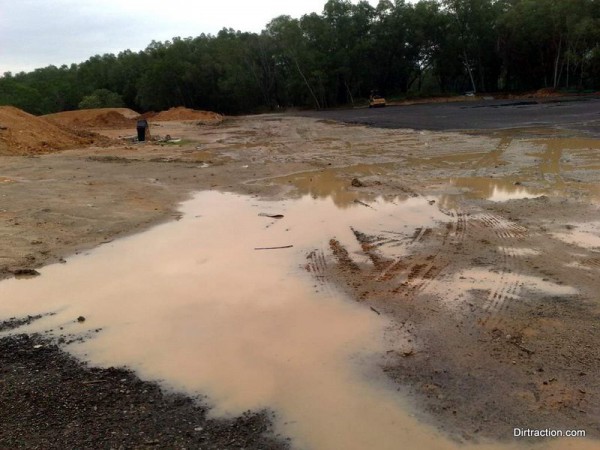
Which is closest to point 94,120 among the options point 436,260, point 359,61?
point 359,61

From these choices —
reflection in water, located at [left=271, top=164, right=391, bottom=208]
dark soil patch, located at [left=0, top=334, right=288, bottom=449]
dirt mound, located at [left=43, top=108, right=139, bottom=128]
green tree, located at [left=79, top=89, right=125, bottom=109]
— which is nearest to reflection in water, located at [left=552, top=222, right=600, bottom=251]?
reflection in water, located at [left=271, top=164, right=391, bottom=208]

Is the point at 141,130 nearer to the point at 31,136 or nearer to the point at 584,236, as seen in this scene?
the point at 31,136

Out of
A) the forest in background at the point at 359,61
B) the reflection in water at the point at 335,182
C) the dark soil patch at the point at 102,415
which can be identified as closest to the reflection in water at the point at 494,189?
the reflection in water at the point at 335,182

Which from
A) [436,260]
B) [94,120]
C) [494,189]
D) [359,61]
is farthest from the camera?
[359,61]

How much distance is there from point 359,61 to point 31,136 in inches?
1839

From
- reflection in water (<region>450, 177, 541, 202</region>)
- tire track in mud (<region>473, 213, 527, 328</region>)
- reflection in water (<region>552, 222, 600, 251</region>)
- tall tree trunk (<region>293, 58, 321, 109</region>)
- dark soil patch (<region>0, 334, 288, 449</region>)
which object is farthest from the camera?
tall tree trunk (<region>293, 58, 321, 109</region>)

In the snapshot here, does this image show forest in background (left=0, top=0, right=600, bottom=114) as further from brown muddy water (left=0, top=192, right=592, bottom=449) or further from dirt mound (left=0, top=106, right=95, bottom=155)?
brown muddy water (left=0, top=192, right=592, bottom=449)

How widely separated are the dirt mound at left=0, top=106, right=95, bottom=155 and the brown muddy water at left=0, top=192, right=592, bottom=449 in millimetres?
15329

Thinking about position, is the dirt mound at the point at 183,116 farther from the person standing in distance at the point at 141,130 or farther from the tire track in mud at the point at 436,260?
the tire track in mud at the point at 436,260

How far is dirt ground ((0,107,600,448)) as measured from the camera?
3809 millimetres

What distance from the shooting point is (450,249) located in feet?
23.0

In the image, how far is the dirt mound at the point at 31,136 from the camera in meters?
21.1

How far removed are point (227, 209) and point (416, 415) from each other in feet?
24.1

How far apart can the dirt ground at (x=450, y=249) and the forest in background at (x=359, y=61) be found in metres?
39.2
